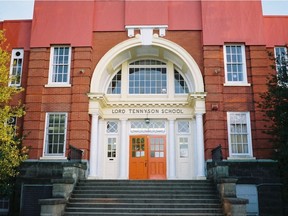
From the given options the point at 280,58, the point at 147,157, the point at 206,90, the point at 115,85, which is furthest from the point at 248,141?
the point at 115,85

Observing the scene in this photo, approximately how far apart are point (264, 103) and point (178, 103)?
474 cm

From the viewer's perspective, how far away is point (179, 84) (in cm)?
1877

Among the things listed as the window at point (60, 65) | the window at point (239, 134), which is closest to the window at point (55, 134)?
the window at point (60, 65)

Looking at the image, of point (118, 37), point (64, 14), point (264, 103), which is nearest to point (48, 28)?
point (64, 14)

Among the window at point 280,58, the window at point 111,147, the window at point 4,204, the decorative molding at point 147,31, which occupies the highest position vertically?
the decorative molding at point 147,31

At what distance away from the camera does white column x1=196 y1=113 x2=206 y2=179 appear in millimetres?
16206

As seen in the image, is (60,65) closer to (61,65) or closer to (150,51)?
(61,65)

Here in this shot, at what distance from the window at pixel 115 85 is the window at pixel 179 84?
3.10 metres

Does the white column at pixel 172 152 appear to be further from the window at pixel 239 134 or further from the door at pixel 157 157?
the window at pixel 239 134

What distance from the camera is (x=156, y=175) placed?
17.5 m

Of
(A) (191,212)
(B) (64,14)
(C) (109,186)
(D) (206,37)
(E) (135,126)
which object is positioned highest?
(B) (64,14)

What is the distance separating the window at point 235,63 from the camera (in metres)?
17.2

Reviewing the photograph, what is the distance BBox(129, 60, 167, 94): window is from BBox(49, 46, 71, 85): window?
346 cm

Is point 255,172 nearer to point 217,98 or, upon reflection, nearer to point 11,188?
point 217,98
